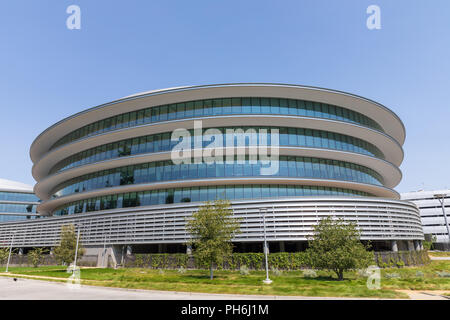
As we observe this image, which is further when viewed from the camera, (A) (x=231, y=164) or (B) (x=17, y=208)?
(B) (x=17, y=208)

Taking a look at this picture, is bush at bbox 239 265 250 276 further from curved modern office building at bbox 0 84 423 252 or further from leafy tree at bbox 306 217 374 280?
leafy tree at bbox 306 217 374 280

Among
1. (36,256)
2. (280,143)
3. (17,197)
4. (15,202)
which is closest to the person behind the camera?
(280,143)

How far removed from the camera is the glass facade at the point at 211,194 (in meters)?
33.4

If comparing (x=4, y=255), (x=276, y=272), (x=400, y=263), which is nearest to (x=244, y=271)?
(x=276, y=272)

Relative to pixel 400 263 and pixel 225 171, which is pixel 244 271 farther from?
pixel 400 263

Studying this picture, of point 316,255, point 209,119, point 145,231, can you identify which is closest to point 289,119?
point 209,119

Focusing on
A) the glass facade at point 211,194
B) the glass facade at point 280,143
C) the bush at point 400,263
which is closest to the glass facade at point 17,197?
the glass facade at point 280,143

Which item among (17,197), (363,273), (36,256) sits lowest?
(363,273)

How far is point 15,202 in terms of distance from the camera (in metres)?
91.9

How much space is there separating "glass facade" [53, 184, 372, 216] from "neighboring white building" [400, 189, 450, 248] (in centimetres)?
8476

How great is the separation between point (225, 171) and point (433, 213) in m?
106

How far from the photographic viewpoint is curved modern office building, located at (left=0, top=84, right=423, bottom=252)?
30.5 m
